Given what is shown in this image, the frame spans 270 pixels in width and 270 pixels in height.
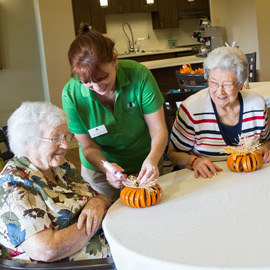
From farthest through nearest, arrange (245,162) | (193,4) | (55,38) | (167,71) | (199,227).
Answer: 1. (193,4)
2. (167,71)
3. (55,38)
4. (245,162)
5. (199,227)

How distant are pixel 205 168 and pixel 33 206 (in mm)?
794

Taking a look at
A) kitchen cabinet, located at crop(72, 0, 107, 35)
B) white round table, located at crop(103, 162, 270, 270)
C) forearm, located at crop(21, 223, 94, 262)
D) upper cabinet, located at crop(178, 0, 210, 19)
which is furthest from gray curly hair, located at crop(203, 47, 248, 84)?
upper cabinet, located at crop(178, 0, 210, 19)

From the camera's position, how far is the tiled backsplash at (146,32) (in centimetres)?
926

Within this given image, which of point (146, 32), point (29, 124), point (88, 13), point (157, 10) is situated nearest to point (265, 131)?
point (29, 124)

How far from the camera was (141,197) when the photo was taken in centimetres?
154

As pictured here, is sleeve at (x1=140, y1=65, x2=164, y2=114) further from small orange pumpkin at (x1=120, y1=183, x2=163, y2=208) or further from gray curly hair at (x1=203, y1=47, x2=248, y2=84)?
small orange pumpkin at (x1=120, y1=183, x2=163, y2=208)

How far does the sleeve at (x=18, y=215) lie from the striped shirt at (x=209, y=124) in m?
0.92

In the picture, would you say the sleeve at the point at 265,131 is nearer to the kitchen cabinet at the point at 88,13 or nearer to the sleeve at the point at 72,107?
the sleeve at the point at 72,107

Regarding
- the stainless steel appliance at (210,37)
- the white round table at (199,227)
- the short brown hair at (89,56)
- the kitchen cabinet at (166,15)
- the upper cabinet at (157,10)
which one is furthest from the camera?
the kitchen cabinet at (166,15)

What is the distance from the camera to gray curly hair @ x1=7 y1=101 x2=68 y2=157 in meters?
1.60

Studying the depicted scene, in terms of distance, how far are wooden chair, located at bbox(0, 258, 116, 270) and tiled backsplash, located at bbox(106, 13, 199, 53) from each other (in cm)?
797

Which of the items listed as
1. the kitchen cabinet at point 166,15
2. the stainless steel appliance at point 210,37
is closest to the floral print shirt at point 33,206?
the stainless steel appliance at point 210,37

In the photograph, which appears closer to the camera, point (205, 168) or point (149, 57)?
point (205, 168)

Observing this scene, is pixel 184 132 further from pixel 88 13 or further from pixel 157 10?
pixel 157 10
